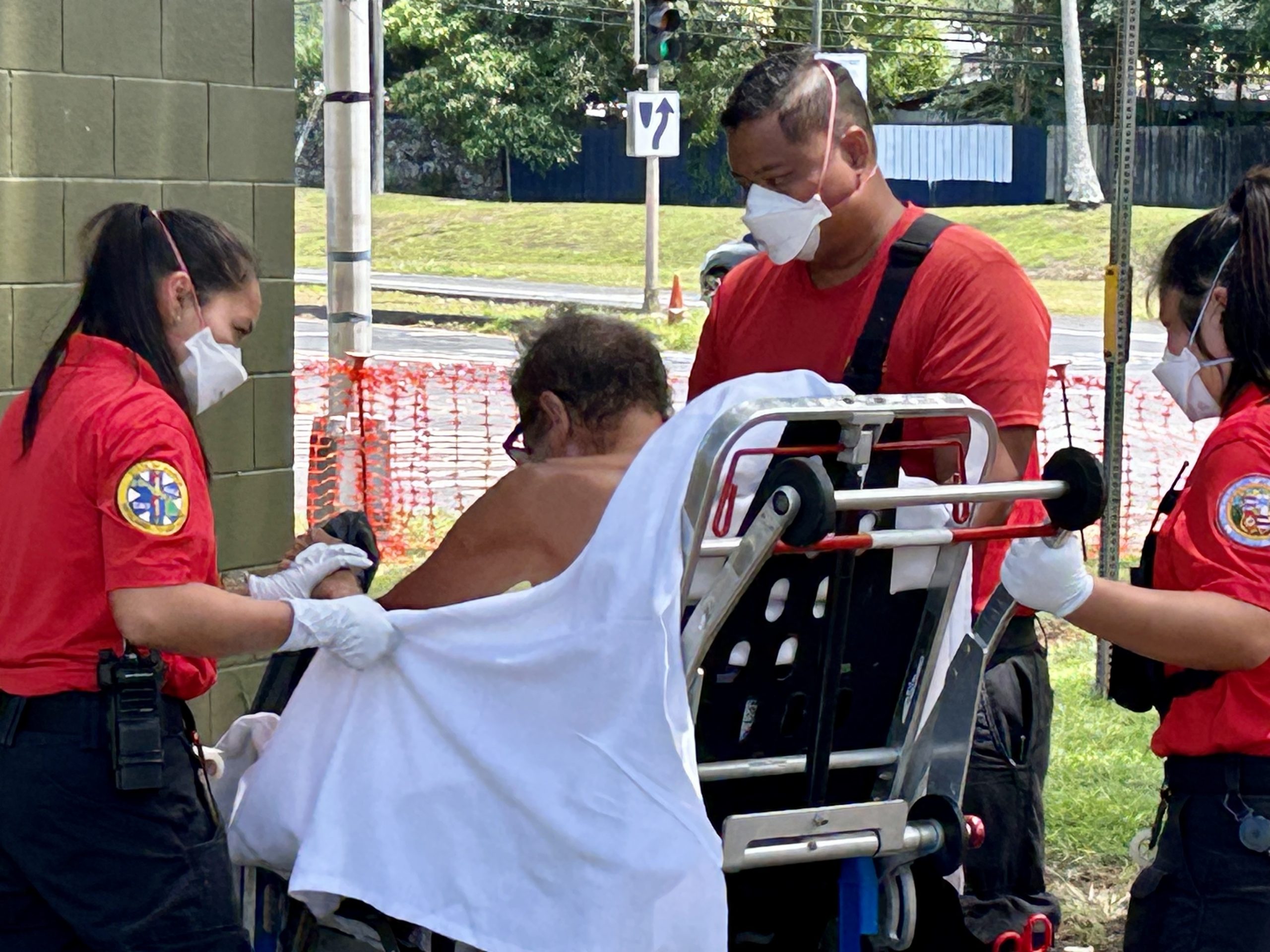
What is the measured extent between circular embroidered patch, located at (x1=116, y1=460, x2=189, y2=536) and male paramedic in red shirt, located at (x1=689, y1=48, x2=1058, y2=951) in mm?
1263

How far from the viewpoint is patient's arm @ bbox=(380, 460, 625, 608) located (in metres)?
2.87

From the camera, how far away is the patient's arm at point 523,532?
287 centimetres

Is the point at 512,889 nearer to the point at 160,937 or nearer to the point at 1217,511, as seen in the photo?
the point at 160,937

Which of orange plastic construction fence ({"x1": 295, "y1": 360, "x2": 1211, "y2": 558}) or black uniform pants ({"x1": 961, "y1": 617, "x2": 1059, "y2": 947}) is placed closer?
black uniform pants ({"x1": 961, "y1": 617, "x2": 1059, "y2": 947})

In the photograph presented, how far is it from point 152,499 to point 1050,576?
1378 mm

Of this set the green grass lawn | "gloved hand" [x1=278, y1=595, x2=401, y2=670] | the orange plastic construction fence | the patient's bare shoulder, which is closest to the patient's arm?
the patient's bare shoulder

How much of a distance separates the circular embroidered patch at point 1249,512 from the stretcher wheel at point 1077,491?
26cm

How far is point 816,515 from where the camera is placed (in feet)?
7.15

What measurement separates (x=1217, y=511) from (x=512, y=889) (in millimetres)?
1224

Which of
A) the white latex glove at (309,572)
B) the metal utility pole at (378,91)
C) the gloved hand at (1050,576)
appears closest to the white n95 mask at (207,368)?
the white latex glove at (309,572)

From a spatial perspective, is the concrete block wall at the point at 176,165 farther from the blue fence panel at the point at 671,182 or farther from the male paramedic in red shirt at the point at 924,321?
the blue fence panel at the point at 671,182

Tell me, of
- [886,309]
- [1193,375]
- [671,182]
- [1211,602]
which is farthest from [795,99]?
[671,182]

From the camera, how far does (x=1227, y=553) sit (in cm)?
257

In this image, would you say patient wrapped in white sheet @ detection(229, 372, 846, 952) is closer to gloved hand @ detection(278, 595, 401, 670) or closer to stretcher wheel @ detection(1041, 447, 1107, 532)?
gloved hand @ detection(278, 595, 401, 670)
